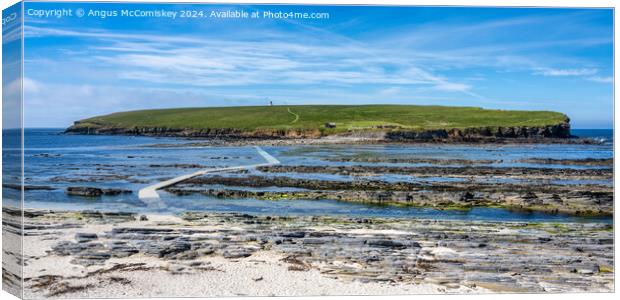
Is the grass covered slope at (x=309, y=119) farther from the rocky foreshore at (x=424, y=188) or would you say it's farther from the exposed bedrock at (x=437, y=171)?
the rocky foreshore at (x=424, y=188)

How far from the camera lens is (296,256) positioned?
20.0 m

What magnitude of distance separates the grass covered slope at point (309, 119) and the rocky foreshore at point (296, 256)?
3698mm

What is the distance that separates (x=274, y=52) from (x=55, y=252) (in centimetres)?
Result: 878

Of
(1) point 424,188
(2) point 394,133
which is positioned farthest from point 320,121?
(1) point 424,188

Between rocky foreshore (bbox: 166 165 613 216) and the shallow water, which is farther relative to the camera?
rocky foreshore (bbox: 166 165 613 216)

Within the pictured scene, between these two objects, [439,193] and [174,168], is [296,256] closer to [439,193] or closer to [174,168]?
[174,168]

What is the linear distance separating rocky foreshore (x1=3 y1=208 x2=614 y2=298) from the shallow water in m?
0.96

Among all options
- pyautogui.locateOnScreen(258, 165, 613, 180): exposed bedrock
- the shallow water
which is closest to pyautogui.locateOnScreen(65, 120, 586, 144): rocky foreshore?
the shallow water

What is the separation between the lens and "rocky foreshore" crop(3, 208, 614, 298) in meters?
18.7

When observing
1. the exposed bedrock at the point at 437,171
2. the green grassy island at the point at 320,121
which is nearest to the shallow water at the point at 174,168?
the exposed bedrock at the point at 437,171

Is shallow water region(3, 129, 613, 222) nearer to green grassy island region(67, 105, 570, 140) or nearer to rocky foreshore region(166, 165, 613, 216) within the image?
rocky foreshore region(166, 165, 613, 216)

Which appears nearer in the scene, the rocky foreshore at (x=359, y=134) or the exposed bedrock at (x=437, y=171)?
the rocky foreshore at (x=359, y=134)

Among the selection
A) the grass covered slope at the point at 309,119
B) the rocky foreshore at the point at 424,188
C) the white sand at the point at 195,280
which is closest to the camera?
the white sand at the point at 195,280

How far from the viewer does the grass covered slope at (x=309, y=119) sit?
23438mm
